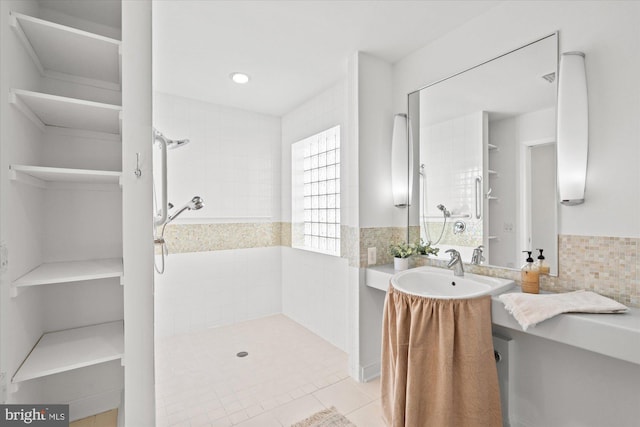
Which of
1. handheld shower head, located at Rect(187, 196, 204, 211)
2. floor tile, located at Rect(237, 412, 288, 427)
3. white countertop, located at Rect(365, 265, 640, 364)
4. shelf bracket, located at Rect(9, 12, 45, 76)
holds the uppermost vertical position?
shelf bracket, located at Rect(9, 12, 45, 76)

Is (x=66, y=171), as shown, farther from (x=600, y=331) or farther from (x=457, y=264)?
(x=600, y=331)

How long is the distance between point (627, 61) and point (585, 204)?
0.66 m

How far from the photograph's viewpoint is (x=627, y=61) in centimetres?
137

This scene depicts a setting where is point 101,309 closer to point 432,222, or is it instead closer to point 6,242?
point 6,242

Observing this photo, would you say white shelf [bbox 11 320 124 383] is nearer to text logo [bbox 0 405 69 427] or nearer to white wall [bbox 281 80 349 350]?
text logo [bbox 0 405 69 427]

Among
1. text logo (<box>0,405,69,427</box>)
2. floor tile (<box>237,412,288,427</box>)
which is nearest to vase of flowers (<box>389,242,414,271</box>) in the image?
floor tile (<box>237,412,288,427</box>)

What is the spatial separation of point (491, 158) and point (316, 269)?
1.92m

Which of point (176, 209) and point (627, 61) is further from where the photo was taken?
point (176, 209)

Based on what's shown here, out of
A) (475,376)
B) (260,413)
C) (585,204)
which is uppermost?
(585,204)

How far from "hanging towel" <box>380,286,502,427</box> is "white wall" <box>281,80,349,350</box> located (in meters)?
1.11

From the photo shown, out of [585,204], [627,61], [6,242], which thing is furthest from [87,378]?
[627,61]

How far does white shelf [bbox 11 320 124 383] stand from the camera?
50.3 inches

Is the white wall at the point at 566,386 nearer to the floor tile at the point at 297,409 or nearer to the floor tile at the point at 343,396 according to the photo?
the floor tile at the point at 343,396

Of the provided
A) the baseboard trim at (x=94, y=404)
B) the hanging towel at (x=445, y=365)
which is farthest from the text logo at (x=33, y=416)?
the hanging towel at (x=445, y=365)
